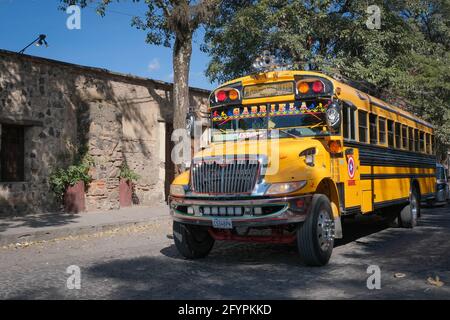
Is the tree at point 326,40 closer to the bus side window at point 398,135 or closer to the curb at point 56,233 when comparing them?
the bus side window at point 398,135

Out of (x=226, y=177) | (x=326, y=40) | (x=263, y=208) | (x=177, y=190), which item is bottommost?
(x=263, y=208)

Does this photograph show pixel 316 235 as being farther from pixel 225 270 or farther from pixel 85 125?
pixel 85 125

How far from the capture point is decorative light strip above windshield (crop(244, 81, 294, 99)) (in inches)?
326

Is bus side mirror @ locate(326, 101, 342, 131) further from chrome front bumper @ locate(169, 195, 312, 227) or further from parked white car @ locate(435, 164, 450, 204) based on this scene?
parked white car @ locate(435, 164, 450, 204)

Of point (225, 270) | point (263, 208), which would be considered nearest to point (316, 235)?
point (263, 208)

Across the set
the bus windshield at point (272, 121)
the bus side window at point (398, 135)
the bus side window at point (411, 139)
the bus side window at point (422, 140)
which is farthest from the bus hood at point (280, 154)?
the bus side window at point (422, 140)

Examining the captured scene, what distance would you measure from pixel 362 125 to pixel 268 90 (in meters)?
1.88

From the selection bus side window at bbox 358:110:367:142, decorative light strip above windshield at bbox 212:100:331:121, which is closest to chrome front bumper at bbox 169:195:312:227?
decorative light strip above windshield at bbox 212:100:331:121

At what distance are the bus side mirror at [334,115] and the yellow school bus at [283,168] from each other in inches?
0.6

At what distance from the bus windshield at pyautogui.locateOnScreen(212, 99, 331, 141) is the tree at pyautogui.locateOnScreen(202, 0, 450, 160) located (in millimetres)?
8545

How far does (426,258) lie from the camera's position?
7.90m

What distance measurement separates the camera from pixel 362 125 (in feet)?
29.8
